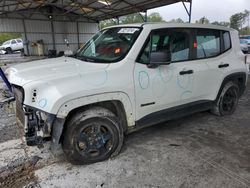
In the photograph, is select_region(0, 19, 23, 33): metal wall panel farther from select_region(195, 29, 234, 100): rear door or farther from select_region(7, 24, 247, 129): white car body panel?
select_region(195, 29, 234, 100): rear door

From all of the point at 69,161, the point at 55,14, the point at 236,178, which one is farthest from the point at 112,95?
the point at 55,14

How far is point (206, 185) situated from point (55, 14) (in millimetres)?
21287

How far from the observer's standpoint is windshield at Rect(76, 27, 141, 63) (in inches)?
119

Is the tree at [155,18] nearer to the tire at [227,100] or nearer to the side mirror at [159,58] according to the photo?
the tire at [227,100]

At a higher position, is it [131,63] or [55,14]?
[55,14]

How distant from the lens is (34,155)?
3.10 metres

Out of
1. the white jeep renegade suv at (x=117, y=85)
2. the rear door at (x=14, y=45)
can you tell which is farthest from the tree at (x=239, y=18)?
the white jeep renegade suv at (x=117, y=85)

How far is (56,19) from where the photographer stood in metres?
21.8

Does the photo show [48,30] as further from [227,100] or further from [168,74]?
[168,74]

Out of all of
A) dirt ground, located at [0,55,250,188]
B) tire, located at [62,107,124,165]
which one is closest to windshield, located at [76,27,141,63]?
tire, located at [62,107,124,165]

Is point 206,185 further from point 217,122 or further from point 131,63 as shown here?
point 217,122

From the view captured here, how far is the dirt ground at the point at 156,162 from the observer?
2.54 metres

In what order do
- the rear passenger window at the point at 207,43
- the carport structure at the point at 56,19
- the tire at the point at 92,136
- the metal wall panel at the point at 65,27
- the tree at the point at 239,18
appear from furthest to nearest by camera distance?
1. the tree at the point at 239,18
2. the metal wall panel at the point at 65,27
3. the carport structure at the point at 56,19
4. the rear passenger window at the point at 207,43
5. the tire at the point at 92,136

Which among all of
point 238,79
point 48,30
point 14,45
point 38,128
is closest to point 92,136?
point 38,128
